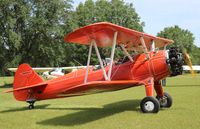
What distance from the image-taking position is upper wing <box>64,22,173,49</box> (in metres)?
10.1

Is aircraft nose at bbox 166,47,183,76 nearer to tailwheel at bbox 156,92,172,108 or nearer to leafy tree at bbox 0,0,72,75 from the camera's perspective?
tailwheel at bbox 156,92,172,108

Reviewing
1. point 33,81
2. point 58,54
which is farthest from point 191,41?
point 33,81

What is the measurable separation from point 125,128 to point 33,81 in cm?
575

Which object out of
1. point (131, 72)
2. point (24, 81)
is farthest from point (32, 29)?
point (131, 72)

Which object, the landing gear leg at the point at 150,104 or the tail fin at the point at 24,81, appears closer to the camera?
the landing gear leg at the point at 150,104

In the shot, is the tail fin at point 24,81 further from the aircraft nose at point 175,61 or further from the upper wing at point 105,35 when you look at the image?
the aircraft nose at point 175,61

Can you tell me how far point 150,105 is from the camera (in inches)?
418

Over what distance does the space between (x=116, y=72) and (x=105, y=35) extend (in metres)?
1.37

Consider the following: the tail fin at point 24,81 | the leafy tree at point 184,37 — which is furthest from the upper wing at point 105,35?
the leafy tree at point 184,37

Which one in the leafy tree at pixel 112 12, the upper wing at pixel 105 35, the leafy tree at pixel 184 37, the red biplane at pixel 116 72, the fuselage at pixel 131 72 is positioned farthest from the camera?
the leafy tree at pixel 184 37

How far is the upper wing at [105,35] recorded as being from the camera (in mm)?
10105

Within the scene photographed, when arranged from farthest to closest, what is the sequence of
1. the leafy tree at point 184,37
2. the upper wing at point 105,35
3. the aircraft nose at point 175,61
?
the leafy tree at point 184,37 < the aircraft nose at point 175,61 < the upper wing at point 105,35

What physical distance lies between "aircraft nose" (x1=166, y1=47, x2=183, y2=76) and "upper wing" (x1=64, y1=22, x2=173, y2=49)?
1089 mm

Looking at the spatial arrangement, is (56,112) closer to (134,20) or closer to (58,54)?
(58,54)
